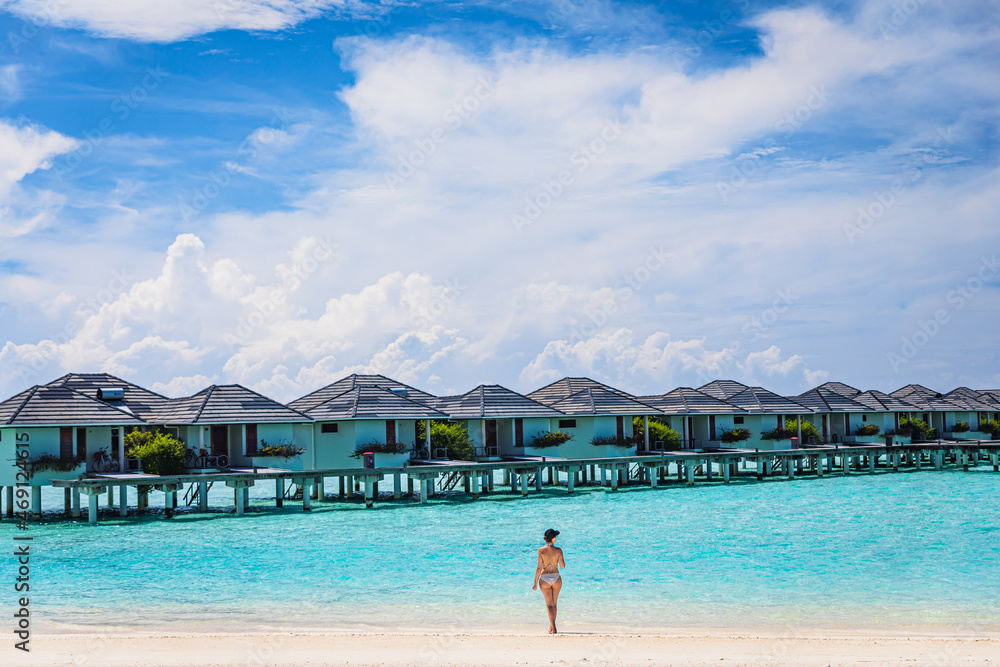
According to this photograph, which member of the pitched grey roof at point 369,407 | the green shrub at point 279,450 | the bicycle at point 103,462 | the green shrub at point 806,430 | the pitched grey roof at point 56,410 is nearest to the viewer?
the pitched grey roof at point 56,410

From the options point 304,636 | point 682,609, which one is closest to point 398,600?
point 304,636

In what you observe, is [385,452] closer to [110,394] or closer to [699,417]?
[110,394]

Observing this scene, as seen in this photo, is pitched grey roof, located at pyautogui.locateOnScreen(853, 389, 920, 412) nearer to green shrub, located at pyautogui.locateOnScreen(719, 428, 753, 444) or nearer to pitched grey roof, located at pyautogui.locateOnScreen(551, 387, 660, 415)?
green shrub, located at pyautogui.locateOnScreen(719, 428, 753, 444)

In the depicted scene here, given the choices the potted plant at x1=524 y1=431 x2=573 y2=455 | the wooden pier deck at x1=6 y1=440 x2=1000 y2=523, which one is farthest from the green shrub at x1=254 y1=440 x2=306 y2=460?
the potted plant at x1=524 y1=431 x2=573 y2=455

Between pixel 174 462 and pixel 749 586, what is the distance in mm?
19449

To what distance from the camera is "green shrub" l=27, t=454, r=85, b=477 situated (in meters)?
28.5

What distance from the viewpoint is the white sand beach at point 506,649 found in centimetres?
1220

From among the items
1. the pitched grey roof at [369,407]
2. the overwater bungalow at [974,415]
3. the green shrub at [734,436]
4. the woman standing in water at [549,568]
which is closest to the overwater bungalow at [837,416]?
the green shrub at [734,436]

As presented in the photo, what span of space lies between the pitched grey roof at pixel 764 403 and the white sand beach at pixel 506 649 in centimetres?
3351

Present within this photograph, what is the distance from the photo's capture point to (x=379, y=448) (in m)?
34.4

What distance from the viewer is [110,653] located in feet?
42.8

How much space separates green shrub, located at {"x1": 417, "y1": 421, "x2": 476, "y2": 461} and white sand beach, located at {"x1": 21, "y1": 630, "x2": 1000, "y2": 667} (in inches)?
903

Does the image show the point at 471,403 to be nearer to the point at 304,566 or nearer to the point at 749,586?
the point at 304,566

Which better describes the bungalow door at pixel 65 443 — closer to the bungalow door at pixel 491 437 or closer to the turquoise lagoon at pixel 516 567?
the turquoise lagoon at pixel 516 567
